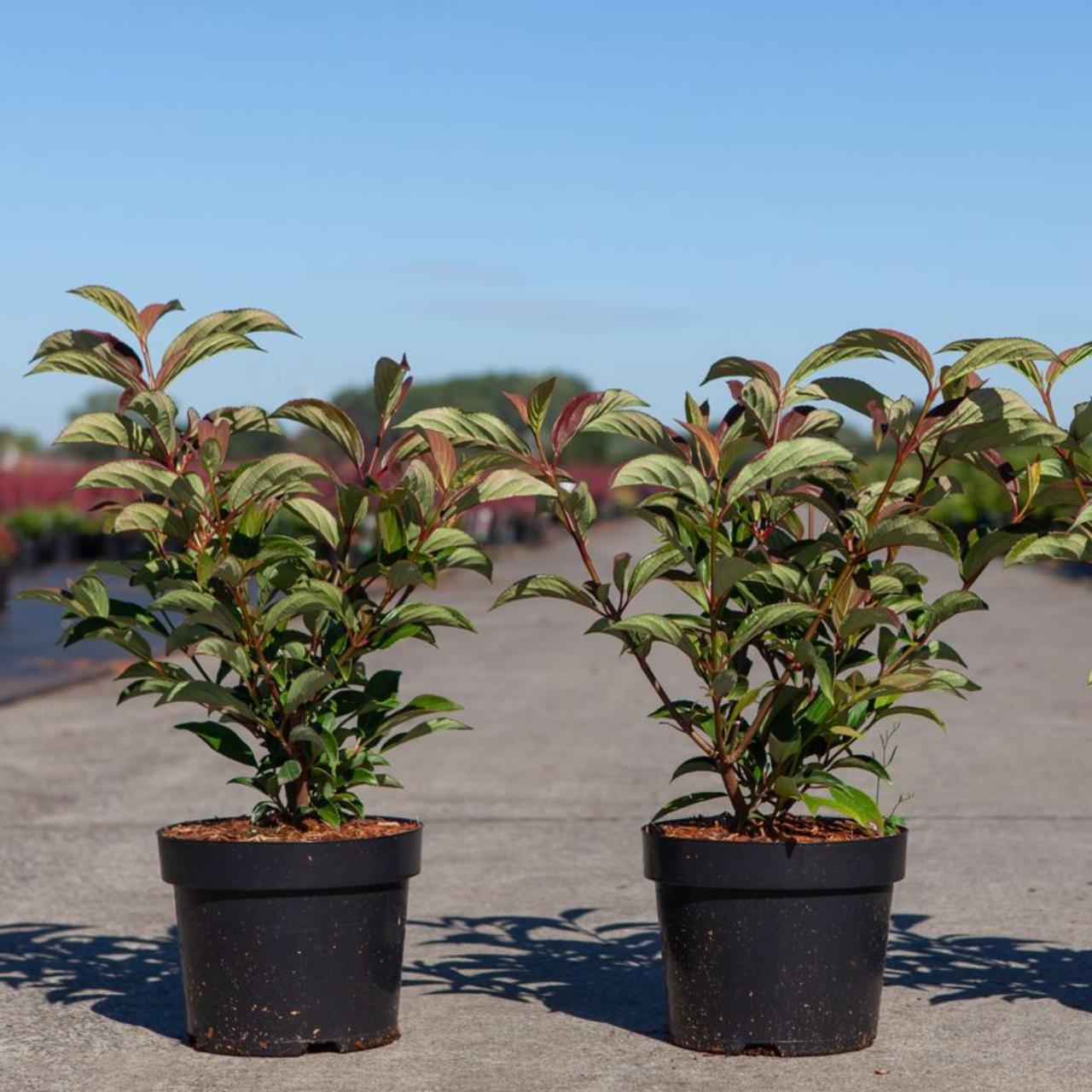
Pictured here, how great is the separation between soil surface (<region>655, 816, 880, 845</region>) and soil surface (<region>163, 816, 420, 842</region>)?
77cm

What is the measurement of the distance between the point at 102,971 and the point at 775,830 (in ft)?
7.88

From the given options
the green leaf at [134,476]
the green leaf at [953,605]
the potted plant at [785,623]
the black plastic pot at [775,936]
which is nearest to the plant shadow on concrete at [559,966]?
the black plastic pot at [775,936]


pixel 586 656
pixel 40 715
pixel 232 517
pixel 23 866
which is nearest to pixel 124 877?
pixel 23 866

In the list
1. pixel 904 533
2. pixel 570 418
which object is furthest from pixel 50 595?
pixel 904 533

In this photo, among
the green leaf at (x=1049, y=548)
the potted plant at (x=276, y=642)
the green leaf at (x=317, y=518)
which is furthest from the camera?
the green leaf at (x=317, y=518)

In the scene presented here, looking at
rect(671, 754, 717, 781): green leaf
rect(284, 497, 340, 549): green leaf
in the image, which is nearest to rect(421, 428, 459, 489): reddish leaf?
rect(284, 497, 340, 549): green leaf

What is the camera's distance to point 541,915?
668 centimetres

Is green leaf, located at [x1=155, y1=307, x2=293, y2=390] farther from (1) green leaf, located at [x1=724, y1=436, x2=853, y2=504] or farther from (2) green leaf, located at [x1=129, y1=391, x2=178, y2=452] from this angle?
(1) green leaf, located at [x1=724, y1=436, x2=853, y2=504]

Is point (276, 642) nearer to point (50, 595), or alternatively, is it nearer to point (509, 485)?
point (50, 595)

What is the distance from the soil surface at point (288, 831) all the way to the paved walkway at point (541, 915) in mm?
590

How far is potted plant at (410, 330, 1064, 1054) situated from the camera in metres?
4.53

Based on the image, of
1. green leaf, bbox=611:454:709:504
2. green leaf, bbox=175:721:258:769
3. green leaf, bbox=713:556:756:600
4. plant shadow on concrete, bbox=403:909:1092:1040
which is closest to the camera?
green leaf, bbox=611:454:709:504

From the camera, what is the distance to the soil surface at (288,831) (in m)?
4.81

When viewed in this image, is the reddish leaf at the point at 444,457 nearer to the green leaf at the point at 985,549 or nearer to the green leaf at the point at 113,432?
the green leaf at the point at 113,432
